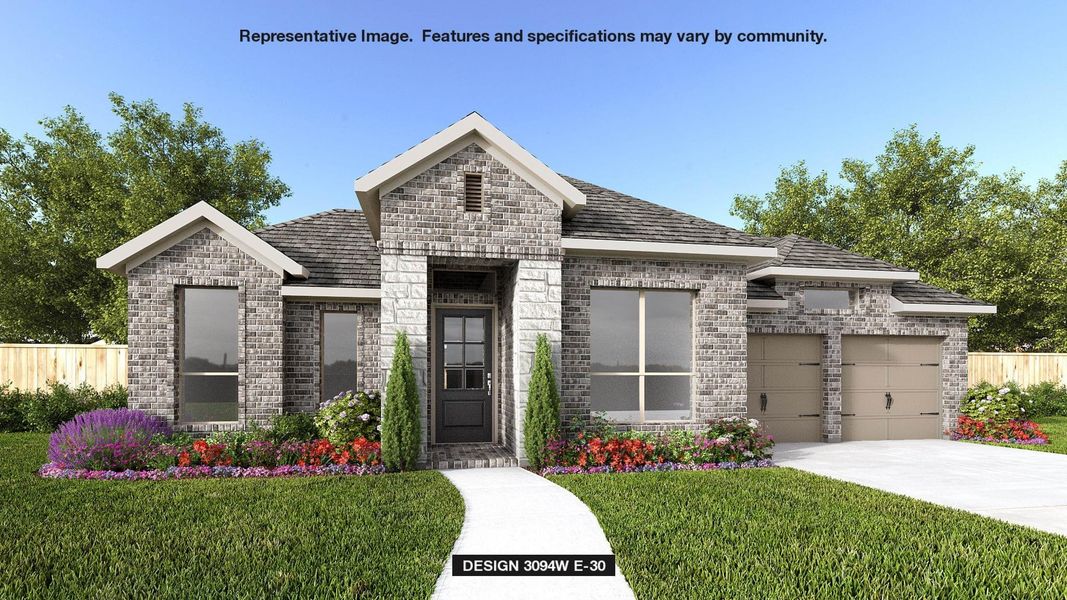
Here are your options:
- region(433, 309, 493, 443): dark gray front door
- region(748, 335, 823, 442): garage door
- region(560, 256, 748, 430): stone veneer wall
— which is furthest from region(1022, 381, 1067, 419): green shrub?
region(433, 309, 493, 443): dark gray front door

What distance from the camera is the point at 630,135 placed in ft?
53.3

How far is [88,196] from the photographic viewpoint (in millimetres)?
22469

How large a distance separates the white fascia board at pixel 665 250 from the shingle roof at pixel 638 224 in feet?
0.57

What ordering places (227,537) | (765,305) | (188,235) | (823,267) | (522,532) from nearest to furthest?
1. (227,537)
2. (522,532)
3. (188,235)
4. (765,305)
5. (823,267)

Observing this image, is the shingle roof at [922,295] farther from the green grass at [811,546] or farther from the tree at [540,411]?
the tree at [540,411]

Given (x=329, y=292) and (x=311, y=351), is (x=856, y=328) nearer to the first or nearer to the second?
(x=329, y=292)

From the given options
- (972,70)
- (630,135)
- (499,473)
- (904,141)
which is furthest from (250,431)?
(904,141)

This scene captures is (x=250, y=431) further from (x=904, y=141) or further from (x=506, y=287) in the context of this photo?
(x=904, y=141)

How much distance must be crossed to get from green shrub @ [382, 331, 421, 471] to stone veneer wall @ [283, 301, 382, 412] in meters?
2.65

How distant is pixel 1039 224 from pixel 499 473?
2795cm

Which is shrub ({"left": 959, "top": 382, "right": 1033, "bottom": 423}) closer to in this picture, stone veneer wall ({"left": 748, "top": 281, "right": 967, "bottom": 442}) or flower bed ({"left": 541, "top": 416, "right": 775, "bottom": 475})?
stone veneer wall ({"left": 748, "top": 281, "right": 967, "bottom": 442})

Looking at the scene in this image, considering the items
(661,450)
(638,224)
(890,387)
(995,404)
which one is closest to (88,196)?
(638,224)

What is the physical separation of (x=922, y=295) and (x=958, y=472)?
5490 millimetres

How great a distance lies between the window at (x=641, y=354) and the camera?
393 inches
